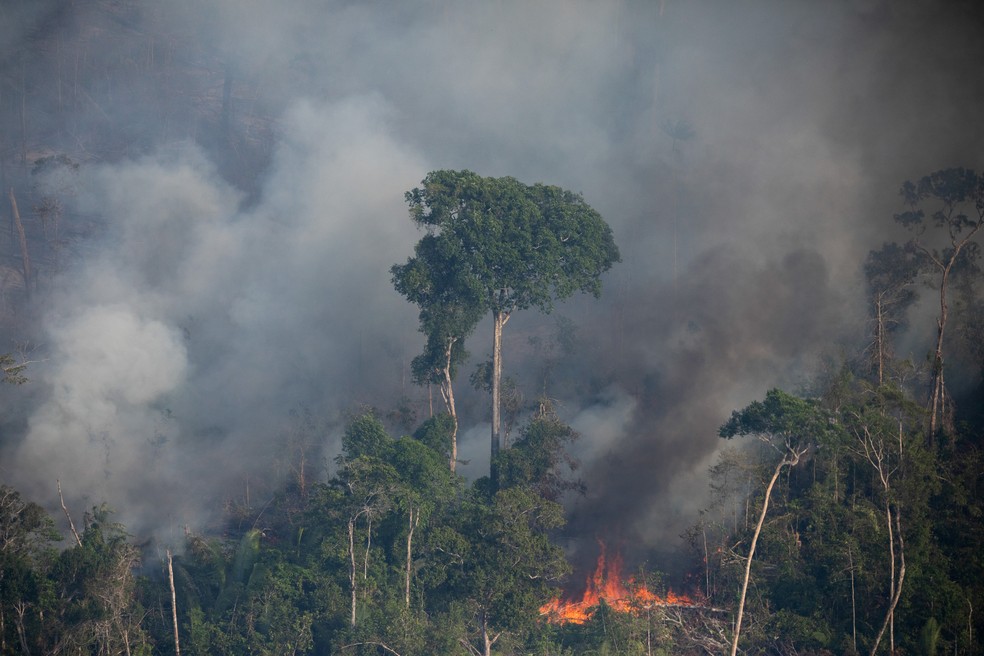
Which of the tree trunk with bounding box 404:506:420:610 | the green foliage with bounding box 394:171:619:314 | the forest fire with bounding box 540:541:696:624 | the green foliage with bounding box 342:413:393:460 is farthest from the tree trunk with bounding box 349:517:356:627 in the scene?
the green foliage with bounding box 394:171:619:314

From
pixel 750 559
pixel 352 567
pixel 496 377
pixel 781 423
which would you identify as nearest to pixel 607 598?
pixel 750 559

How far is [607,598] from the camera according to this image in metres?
47.6

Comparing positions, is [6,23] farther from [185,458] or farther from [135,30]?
[185,458]

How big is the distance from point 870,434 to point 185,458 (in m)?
32.7

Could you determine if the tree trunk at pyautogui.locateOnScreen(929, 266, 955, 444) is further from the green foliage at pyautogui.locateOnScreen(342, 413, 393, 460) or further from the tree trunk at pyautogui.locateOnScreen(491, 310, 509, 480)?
the green foliage at pyautogui.locateOnScreen(342, 413, 393, 460)

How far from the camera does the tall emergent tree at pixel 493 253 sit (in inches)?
2035

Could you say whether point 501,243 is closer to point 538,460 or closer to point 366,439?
point 538,460

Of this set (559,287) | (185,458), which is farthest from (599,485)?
(185,458)

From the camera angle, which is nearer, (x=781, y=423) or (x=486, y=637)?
(x=486, y=637)

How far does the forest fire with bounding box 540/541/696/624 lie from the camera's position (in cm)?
4478

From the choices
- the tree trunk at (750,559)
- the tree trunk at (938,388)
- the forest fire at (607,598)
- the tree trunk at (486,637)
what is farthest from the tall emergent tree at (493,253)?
the tree trunk at (938,388)

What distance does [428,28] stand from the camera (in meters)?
95.8

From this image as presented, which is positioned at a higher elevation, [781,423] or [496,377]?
[496,377]

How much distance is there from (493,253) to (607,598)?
15.7 meters
